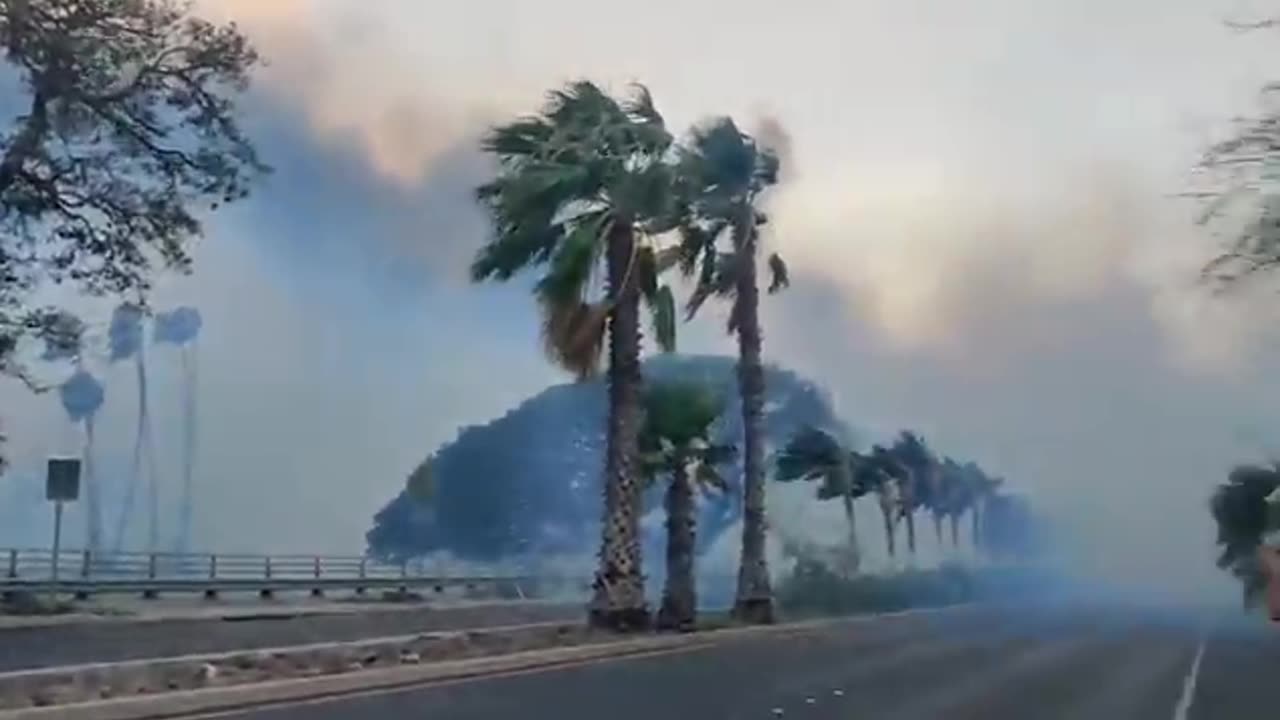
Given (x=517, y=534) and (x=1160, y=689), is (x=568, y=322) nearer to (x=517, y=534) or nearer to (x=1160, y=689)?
(x=1160, y=689)

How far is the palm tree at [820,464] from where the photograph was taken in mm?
93375

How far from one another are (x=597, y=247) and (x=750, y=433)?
1204cm

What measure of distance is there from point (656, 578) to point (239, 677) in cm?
3119

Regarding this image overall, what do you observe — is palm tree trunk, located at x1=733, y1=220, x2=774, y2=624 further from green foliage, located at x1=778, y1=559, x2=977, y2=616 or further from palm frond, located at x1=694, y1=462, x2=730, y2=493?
green foliage, located at x1=778, y1=559, x2=977, y2=616

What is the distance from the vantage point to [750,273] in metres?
49.6

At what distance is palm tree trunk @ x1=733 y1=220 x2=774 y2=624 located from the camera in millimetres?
49375

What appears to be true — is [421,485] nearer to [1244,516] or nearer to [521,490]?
[521,490]

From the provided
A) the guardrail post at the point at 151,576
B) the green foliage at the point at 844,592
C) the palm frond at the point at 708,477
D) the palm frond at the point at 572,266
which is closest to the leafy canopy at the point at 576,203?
the palm frond at the point at 572,266

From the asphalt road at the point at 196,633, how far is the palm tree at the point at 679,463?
3.84 meters

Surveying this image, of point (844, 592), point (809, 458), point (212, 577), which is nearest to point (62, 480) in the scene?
point (212, 577)

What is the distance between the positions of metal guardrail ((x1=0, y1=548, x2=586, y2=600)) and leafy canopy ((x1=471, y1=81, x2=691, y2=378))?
12.7m

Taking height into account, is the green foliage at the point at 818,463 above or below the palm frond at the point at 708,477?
above

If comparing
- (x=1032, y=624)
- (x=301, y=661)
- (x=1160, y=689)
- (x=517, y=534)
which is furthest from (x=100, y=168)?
(x=517, y=534)

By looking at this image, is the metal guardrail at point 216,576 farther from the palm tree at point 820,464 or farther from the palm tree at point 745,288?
the palm tree at point 820,464
